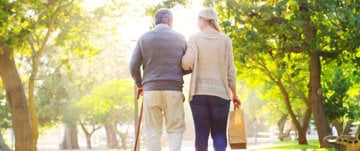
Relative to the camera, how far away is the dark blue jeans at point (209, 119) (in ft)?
20.7

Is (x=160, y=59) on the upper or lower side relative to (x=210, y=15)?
lower

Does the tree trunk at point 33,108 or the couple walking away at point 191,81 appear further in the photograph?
the tree trunk at point 33,108

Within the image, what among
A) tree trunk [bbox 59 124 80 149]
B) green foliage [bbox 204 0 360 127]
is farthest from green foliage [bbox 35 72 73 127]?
green foliage [bbox 204 0 360 127]

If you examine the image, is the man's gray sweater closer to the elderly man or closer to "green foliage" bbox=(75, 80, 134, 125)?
the elderly man

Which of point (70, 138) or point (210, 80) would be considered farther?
point (70, 138)

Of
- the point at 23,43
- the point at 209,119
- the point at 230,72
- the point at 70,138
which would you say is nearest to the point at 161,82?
the point at 209,119

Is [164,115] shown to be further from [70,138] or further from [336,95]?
[70,138]

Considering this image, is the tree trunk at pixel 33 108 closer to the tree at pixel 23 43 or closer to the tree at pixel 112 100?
the tree at pixel 23 43

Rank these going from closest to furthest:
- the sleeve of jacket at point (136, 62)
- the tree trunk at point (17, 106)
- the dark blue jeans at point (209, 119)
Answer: the dark blue jeans at point (209, 119) → the sleeve of jacket at point (136, 62) → the tree trunk at point (17, 106)

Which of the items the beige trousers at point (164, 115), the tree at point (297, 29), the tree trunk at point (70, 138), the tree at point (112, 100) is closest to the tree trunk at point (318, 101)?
the tree at point (297, 29)

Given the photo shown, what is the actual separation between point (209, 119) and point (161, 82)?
1.97 ft

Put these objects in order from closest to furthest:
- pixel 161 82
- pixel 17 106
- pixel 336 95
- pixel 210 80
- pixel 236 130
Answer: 1. pixel 210 80
2. pixel 161 82
3. pixel 236 130
4. pixel 17 106
5. pixel 336 95

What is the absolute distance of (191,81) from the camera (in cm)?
635

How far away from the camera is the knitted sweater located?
632 centimetres
